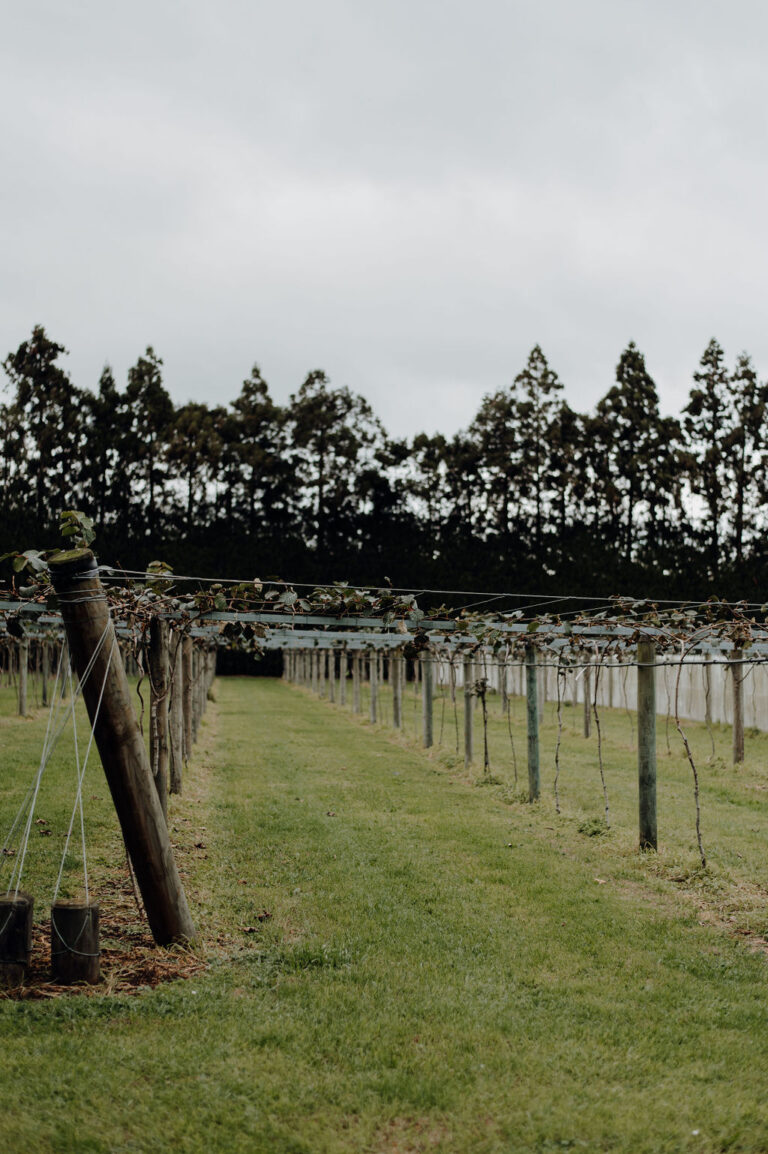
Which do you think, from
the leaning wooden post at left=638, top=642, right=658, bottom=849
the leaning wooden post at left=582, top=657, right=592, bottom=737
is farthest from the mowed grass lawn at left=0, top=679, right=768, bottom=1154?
the leaning wooden post at left=582, top=657, right=592, bottom=737

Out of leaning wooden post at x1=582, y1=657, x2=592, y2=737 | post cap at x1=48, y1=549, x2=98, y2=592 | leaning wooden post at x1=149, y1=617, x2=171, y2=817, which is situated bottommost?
leaning wooden post at x1=582, y1=657, x2=592, y2=737

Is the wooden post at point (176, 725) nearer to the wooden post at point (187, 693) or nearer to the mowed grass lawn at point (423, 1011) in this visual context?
the mowed grass lawn at point (423, 1011)

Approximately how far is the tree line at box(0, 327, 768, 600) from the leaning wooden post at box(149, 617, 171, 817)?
3438 cm

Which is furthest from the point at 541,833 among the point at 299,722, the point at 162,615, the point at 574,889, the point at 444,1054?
the point at 299,722

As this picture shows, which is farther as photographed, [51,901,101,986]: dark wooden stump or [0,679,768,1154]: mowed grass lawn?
[51,901,101,986]: dark wooden stump

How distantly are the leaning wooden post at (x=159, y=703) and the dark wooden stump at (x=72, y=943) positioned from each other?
2702 millimetres

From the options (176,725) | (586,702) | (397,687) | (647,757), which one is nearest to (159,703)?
(176,725)

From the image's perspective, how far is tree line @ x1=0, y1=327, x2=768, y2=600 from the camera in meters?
44.3

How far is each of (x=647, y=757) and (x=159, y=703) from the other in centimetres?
429

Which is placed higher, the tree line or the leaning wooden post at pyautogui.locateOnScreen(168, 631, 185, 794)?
the tree line

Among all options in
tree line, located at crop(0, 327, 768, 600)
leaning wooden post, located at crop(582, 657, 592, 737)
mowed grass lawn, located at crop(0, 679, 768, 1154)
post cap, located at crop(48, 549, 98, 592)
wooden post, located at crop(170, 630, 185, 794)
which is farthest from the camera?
tree line, located at crop(0, 327, 768, 600)

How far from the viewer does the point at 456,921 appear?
6.24 m

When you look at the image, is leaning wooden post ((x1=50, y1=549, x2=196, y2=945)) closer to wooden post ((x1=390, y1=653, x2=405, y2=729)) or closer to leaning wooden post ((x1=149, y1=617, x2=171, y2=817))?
leaning wooden post ((x1=149, y1=617, x2=171, y2=817))

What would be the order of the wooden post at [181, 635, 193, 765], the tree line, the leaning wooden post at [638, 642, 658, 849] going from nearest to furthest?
the leaning wooden post at [638, 642, 658, 849] < the wooden post at [181, 635, 193, 765] < the tree line
